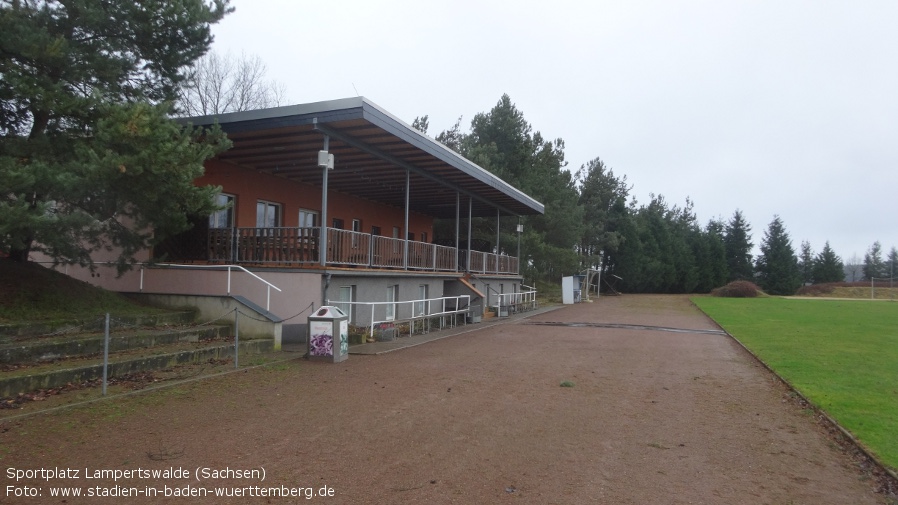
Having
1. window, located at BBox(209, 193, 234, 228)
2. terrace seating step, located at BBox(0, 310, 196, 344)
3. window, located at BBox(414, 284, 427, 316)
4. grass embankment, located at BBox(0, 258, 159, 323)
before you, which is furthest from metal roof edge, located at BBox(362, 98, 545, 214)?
grass embankment, located at BBox(0, 258, 159, 323)

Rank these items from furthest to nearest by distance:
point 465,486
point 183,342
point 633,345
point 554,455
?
point 633,345, point 183,342, point 554,455, point 465,486

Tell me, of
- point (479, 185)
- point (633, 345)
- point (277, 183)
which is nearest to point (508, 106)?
point (479, 185)

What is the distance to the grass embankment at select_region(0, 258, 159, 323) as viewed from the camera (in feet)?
33.0

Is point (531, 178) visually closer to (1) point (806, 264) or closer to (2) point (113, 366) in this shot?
(2) point (113, 366)

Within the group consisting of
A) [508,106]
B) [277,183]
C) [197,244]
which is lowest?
[197,244]

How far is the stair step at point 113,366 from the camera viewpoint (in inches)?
279

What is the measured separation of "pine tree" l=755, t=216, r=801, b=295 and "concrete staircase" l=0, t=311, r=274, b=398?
7068cm

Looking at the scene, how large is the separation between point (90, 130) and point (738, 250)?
77991 mm

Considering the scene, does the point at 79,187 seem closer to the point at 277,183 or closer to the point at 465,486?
the point at 465,486

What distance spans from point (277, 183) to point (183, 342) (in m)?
8.83

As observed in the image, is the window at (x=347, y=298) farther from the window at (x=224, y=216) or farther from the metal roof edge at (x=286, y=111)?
the metal roof edge at (x=286, y=111)

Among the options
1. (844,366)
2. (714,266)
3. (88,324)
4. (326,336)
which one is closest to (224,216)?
(326,336)

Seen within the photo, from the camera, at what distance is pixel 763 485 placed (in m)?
5.06

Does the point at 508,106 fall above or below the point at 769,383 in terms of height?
above
